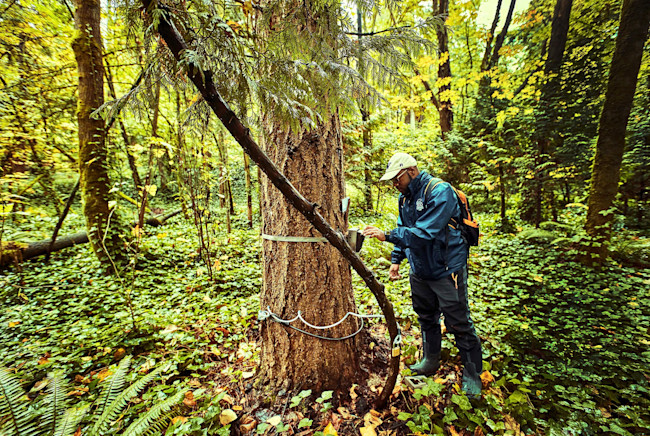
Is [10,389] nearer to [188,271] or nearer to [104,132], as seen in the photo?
[188,271]

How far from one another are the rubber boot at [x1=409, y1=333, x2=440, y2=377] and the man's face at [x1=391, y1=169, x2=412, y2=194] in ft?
5.09

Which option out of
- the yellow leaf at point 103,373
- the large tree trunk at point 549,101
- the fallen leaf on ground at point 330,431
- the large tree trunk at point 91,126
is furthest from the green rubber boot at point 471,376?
the large tree trunk at point 91,126

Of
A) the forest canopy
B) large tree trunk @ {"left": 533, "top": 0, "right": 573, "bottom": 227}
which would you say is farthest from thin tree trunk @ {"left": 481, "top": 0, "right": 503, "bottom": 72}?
the forest canopy

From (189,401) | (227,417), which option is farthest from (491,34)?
(189,401)

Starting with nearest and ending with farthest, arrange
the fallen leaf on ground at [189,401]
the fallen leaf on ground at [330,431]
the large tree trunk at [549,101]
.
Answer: the fallen leaf on ground at [330,431], the fallen leaf on ground at [189,401], the large tree trunk at [549,101]

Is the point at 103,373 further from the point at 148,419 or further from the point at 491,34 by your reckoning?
the point at 491,34

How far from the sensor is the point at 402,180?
246cm

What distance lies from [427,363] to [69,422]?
281 centimetres

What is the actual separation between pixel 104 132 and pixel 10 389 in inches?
180

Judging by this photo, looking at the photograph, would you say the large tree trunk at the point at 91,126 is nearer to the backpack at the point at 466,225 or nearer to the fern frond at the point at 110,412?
the fern frond at the point at 110,412

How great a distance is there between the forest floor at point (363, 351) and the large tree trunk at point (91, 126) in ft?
3.22

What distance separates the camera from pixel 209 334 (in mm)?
3072

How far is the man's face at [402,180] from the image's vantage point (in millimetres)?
2434

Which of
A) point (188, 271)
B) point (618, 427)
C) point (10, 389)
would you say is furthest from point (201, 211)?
point (618, 427)
